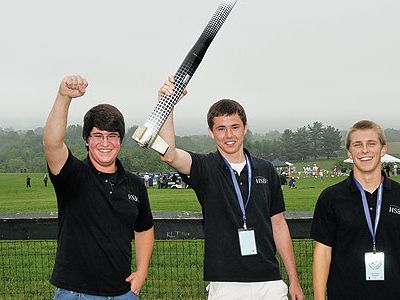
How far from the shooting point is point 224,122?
171 inches

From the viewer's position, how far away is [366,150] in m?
4.07

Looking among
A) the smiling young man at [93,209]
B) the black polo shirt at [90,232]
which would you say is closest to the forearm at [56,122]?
the smiling young man at [93,209]

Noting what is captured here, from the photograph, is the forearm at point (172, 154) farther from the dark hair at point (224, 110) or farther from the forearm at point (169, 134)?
the dark hair at point (224, 110)

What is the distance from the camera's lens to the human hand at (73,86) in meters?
3.48

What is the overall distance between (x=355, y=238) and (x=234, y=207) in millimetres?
945

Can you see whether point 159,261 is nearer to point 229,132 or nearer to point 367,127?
point 229,132

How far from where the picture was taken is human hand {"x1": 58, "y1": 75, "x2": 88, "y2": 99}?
11.4 ft

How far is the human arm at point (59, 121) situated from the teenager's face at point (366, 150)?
208 centimetres

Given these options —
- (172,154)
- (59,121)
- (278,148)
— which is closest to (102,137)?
(59,121)

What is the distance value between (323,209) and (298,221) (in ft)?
4.62

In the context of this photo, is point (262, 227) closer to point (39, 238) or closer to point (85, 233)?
point (85, 233)

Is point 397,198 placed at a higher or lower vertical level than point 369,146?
lower

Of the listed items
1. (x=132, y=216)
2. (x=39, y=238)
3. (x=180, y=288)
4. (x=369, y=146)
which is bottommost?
(x=180, y=288)

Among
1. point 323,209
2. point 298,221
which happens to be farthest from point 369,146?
point 298,221
